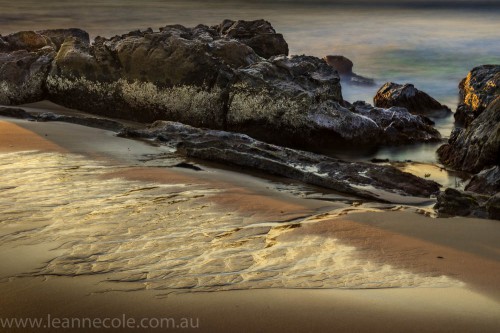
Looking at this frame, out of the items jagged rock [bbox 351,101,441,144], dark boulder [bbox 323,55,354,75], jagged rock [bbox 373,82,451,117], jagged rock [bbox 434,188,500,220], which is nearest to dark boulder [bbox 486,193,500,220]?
jagged rock [bbox 434,188,500,220]

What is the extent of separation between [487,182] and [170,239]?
364 cm

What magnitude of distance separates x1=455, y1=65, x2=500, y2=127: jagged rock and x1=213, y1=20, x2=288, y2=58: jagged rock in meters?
4.15

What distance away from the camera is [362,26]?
33500 millimetres

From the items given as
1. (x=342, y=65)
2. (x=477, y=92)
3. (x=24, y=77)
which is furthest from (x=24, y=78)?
(x=342, y=65)

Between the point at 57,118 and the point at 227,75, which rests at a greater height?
the point at 227,75

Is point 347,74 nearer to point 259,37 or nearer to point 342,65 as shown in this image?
point 342,65

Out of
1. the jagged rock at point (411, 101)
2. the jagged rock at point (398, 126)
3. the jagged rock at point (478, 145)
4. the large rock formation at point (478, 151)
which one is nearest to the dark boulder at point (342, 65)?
the jagged rock at point (411, 101)

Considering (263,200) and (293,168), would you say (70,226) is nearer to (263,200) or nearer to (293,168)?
(263,200)

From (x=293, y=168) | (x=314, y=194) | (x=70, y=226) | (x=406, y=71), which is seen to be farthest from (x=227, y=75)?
(x=406, y=71)

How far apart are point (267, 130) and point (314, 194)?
10.1ft

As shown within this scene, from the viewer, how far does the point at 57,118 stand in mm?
8680

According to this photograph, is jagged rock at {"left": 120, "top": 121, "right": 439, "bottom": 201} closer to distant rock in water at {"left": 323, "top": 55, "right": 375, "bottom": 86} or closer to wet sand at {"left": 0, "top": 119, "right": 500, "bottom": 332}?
wet sand at {"left": 0, "top": 119, "right": 500, "bottom": 332}

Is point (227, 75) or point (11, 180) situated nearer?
point (11, 180)

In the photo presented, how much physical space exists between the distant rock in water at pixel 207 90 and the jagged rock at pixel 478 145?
1.31 m
